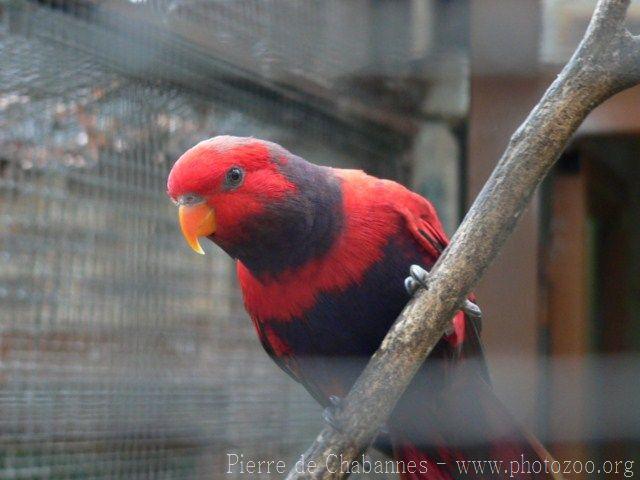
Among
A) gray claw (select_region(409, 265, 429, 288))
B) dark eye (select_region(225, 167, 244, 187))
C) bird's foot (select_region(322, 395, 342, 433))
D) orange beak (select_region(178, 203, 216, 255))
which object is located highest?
dark eye (select_region(225, 167, 244, 187))

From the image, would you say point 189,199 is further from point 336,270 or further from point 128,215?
point 128,215

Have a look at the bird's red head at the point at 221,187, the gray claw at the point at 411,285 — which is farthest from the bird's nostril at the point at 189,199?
the gray claw at the point at 411,285

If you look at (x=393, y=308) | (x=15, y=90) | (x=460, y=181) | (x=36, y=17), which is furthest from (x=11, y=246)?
(x=460, y=181)

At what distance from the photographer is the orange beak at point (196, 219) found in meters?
0.92

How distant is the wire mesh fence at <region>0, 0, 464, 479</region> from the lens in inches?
49.1

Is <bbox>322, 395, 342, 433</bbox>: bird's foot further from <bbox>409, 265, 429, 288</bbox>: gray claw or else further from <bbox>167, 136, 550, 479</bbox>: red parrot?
<bbox>409, 265, 429, 288</bbox>: gray claw

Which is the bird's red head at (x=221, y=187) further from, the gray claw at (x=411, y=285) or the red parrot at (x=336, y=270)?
the gray claw at (x=411, y=285)

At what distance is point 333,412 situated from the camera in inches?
37.0

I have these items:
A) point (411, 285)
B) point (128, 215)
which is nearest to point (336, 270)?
point (411, 285)

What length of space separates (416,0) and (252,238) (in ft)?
2.43

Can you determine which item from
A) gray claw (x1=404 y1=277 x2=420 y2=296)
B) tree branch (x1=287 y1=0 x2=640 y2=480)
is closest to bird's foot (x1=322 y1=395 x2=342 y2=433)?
tree branch (x1=287 y1=0 x2=640 y2=480)

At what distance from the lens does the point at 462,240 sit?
79 cm

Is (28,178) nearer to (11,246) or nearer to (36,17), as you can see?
(11,246)

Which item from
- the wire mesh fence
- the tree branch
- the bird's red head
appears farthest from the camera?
the wire mesh fence
